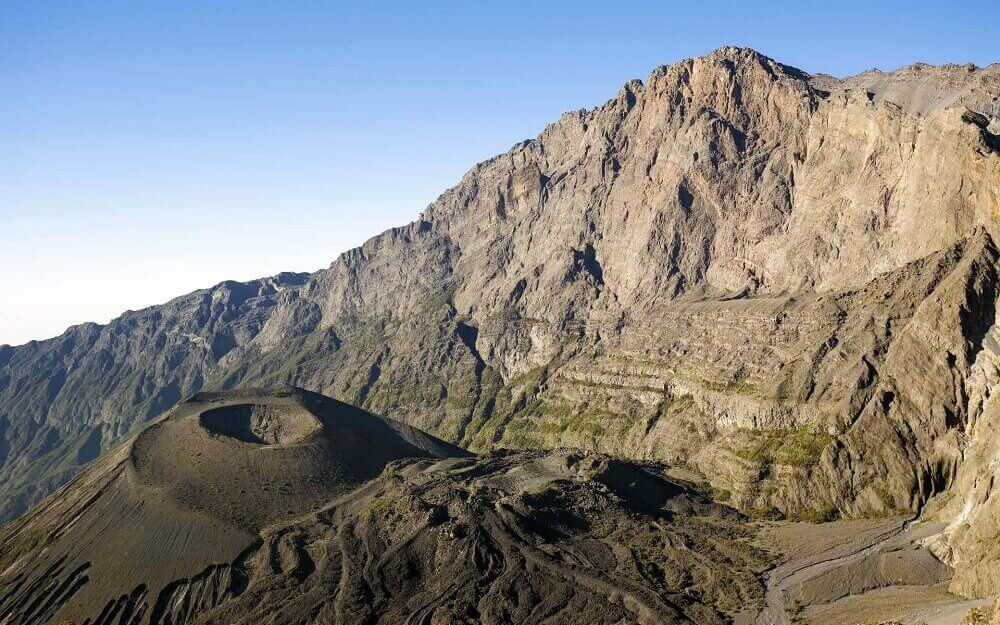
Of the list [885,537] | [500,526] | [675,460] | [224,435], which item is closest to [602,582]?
[500,526]

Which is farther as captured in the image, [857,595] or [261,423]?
[261,423]

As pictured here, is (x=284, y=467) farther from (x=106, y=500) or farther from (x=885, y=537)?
(x=885, y=537)

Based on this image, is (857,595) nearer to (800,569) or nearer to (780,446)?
(800,569)

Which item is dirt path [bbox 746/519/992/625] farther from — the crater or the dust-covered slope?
the crater

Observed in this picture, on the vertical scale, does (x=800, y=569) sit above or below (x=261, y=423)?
below

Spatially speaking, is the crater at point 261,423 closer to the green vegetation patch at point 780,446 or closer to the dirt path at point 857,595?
the green vegetation patch at point 780,446

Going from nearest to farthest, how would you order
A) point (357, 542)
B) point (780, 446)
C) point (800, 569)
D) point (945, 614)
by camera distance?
point (945, 614) → point (800, 569) → point (357, 542) → point (780, 446)

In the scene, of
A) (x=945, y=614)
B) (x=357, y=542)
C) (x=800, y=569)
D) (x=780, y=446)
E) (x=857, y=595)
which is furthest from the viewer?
(x=780, y=446)

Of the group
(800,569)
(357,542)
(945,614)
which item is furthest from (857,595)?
(357,542)
